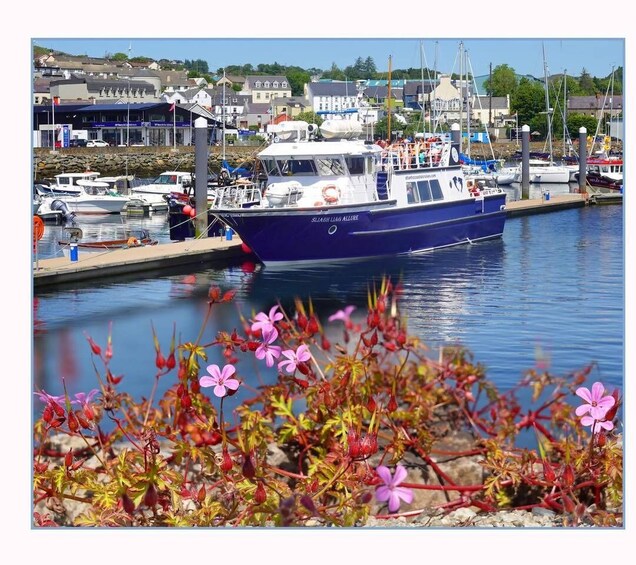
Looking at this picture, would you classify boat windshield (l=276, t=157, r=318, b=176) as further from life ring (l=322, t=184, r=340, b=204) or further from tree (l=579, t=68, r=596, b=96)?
tree (l=579, t=68, r=596, b=96)

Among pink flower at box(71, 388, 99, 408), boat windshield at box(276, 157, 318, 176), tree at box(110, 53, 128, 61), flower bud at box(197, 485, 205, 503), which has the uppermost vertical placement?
tree at box(110, 53, 128, 61)

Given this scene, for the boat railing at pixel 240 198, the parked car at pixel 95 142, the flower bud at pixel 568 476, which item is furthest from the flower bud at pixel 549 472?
the boat railing at pixel 240 198

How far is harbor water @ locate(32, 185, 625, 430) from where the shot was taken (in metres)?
6.27

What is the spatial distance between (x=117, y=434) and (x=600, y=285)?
159 inches

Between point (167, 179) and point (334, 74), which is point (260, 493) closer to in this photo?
point (334, 74)

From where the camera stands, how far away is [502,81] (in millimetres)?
8195

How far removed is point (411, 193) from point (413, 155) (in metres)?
0.60

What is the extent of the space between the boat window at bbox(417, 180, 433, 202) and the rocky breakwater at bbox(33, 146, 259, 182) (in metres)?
2.71

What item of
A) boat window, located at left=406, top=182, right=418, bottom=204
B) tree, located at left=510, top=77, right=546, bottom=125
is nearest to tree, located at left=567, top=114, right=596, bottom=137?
tree, located at left=510, top=77, right=546, bottom=125

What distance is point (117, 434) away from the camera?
5.24 meters

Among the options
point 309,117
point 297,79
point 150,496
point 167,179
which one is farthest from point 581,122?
point 167,179

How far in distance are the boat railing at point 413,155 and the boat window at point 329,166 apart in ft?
2.16

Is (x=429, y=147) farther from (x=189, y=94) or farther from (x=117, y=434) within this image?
(x=117, y=434)
